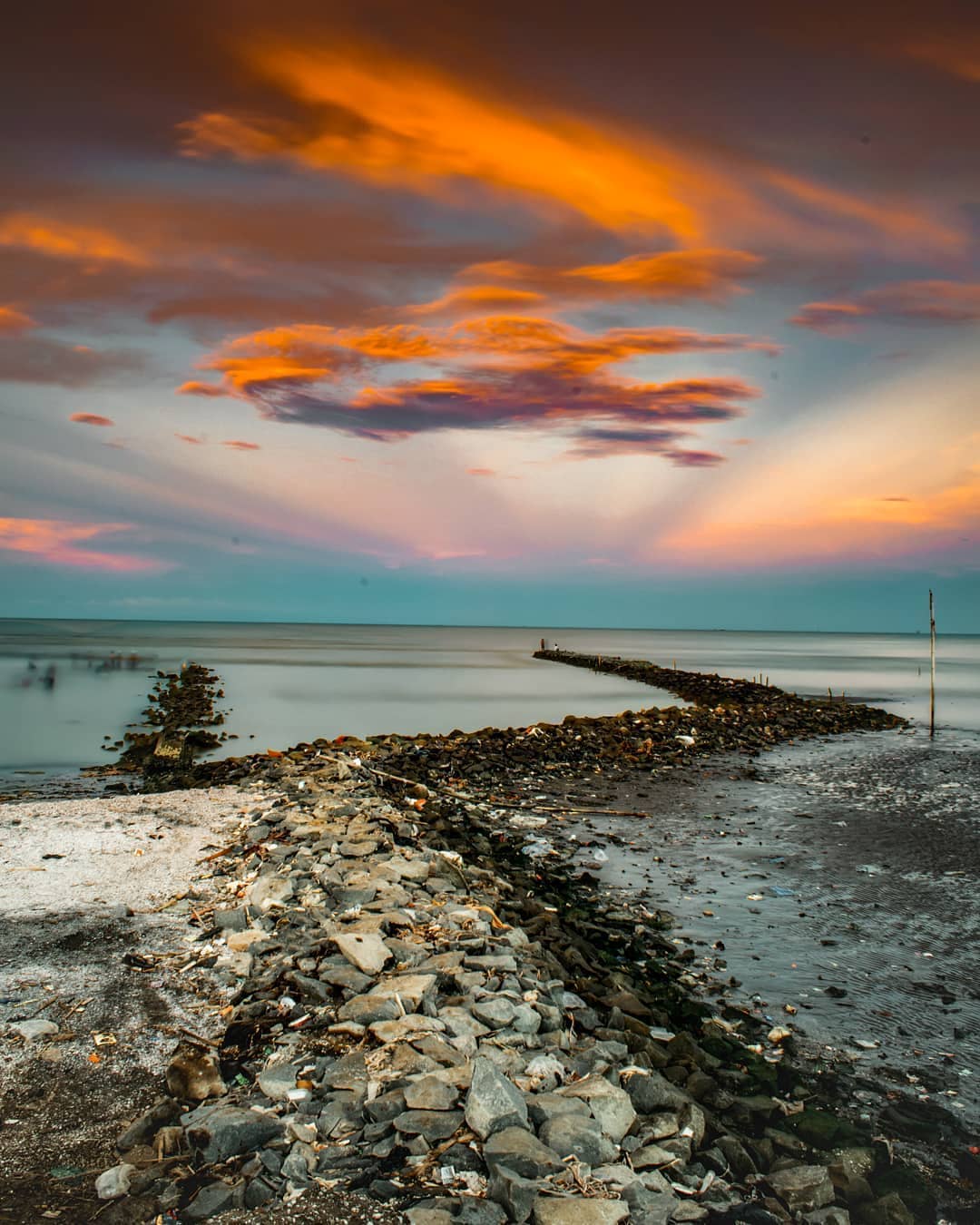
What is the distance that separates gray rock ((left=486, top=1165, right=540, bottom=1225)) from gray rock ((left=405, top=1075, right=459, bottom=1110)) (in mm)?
462

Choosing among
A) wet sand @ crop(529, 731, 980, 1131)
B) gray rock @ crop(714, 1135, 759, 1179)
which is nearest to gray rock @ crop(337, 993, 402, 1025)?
gray rock @ crop(714, 1135, 759, 1179)

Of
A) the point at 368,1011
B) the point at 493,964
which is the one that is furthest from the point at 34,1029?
the point at 493,964

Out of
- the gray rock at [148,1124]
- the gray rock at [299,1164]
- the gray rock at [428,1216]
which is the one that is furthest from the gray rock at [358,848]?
the gray rock at [428,1216]

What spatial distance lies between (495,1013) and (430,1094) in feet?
2.90

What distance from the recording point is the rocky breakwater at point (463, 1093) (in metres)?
3.47

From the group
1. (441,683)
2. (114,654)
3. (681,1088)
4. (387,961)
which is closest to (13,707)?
(441,683)

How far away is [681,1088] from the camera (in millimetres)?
4414

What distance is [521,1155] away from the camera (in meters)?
3.53

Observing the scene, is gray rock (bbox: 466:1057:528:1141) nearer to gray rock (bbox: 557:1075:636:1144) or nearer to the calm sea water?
gray rock (bbox: 557:1075:636:1144)

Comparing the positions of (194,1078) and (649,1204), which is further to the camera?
(194,1078)

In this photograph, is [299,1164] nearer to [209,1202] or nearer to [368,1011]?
[209,1202]

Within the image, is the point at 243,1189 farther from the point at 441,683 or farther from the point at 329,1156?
the point at 441,683

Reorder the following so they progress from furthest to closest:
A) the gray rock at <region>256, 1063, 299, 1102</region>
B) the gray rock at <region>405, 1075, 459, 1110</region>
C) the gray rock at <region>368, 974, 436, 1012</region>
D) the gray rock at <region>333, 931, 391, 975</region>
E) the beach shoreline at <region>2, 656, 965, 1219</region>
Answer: the beach shoreline at <region>2, 656, 965, 1219</region>, the gray rock at <region>333, 931, 391, 975</region>, the gray rock at <region>368, 974, 436, 1012</region>, the gray rock at <region>256, 1063, 299, 1102</region>, the gray rock at <region>405, 1075, 459, 1110</region>

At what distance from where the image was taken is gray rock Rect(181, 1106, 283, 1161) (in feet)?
11.9
